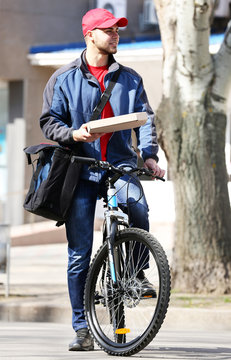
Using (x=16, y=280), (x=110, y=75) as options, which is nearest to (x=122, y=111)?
(x=110, y=75)

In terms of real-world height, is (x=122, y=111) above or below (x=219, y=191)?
above

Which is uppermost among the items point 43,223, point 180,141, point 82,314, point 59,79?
point 59,79

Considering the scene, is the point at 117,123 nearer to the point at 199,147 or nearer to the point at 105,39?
the point at 105,39

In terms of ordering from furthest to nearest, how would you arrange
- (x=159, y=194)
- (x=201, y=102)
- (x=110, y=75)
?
(x=159, y=194) < (x=201, y=102) < (x=110, y=75)

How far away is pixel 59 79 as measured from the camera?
5.95 m

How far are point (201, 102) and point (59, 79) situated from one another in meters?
3.97

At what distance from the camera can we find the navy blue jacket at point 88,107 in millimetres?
5906

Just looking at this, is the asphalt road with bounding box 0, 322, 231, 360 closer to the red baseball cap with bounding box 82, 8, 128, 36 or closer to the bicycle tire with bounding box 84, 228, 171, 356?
Result: the bicycle tire with bounding box 84, 228, 171, 356

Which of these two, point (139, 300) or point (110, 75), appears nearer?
point (139, 300)

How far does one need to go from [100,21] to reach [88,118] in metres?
0.57

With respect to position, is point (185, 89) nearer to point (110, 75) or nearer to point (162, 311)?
point (110, 75)

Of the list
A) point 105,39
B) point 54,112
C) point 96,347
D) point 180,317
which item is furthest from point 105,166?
point 180,317

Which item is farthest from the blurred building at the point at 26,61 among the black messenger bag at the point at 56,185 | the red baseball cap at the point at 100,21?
the black messenger bag at the point at 56,185

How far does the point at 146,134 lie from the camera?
5969 millimetres
